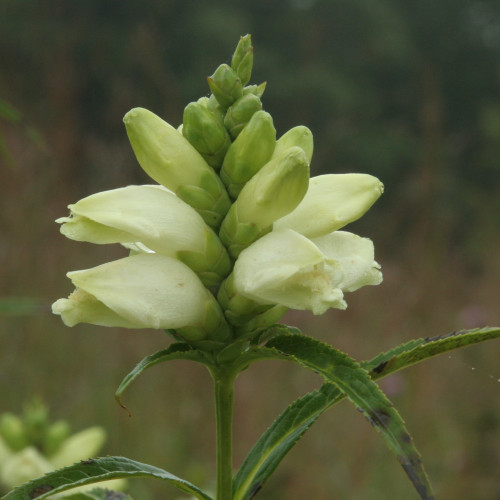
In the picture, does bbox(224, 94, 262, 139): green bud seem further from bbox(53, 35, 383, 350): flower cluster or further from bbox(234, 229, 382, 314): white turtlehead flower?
bbox(234, 229, 382, 314): white turtlehead flower

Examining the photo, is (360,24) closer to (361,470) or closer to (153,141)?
(361,470)

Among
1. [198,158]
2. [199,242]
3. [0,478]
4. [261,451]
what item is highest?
[198,158]

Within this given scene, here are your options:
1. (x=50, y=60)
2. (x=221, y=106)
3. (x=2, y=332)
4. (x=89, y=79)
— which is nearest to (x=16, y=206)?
(x=2, y=332)

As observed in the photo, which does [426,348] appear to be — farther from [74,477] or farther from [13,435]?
[13,435]

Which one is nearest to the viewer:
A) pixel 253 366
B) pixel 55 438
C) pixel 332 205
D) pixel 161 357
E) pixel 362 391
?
pixel 362 391

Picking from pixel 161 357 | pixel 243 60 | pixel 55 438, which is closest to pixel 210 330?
pixel 161 357

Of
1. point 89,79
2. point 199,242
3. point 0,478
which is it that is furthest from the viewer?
point 89,79

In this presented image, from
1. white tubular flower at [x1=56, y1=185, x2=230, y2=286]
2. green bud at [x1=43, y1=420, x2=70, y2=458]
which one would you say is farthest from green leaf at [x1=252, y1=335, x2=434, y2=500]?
green bud at [x1=43, y1=420, x2=70, y2=458]
